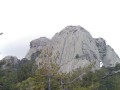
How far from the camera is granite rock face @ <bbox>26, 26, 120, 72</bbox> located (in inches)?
4124

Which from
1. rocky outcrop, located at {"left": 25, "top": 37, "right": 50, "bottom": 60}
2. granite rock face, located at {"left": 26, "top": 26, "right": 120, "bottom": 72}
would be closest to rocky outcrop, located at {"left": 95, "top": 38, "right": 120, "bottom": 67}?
granite rock face, located at {"left": 26, "top": 26, "right": 120, "bottom": 72}

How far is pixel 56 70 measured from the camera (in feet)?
91.4

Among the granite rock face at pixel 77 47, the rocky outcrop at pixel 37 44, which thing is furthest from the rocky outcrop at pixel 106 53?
the rocky outcrop at pixel 37 44

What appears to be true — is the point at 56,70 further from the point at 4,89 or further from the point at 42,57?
the point at 4,89

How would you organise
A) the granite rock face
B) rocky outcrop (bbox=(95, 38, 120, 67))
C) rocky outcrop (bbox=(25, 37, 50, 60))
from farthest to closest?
rocky outcrop (bbox=(25, 37, 50, 60)) < rocky outcrop (bbox=(95, 38, 120, 67)) < the granite rock face

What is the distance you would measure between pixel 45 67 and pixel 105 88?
36.8 meters

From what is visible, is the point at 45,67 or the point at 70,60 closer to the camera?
the point at 45,67

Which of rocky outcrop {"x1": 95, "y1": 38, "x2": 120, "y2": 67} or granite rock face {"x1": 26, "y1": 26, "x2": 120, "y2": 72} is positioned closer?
granite rock face {"x1": 26, "y1": 26, "x2": 120, "y2": 72}

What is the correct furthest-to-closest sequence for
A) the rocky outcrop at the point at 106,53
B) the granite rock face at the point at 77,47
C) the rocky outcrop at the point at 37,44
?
the rocky outcrop at the point at 37,44 < the rocky outcrop at the point at 106,53 < the granite rock face at the point at 77,47

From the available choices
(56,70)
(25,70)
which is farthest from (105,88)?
(56,70)

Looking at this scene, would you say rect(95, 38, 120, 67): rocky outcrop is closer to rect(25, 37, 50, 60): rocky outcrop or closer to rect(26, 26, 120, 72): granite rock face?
rect(26, 26, 120, 72): granite rock face

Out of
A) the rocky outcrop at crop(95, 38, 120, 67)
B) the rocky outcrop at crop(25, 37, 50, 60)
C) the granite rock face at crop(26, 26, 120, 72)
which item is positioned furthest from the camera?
the rocky outcrop at crop(25, 37, 50, 60)

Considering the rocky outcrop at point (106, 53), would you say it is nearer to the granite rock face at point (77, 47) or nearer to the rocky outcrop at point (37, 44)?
the granite rock face at point (77, 47)

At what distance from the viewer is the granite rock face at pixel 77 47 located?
105m
